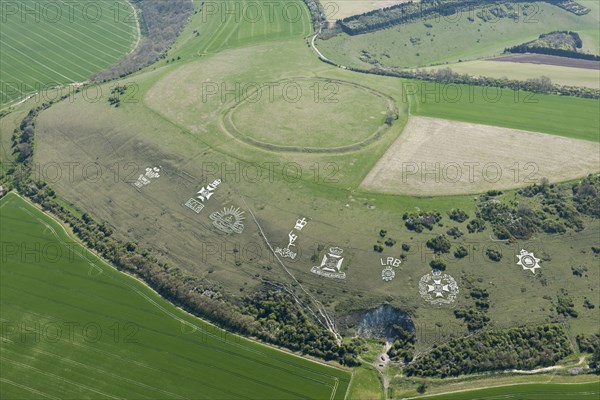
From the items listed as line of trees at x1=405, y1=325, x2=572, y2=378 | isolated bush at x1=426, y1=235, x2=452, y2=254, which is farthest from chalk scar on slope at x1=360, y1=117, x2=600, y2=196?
line of trees at x1=405, y1=325, x2=572, y2=378

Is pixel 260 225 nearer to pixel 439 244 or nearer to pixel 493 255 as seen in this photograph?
pixel 439 244

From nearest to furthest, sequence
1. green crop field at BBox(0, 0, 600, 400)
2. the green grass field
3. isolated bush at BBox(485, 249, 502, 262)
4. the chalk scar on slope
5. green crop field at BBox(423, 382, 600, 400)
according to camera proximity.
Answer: green crop field at BBox(423, 382, 600, 400), the green grass field, green crop field at BBox(0, 0, 600, 400), isolated bush at BBox(485, 249, 502, 262), the chalk scar on slope

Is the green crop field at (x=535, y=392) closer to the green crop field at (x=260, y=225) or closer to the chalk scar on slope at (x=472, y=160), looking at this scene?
the green crop field at (x=260, y=225)

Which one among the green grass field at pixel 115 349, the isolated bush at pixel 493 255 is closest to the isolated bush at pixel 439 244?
the isolated bush at pixel 493 255

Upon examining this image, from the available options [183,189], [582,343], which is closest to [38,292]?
[183,189]

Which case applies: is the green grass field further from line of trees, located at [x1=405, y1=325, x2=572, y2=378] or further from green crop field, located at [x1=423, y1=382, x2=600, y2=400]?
green crop field, located at [x1=423, y1=382, x2=600, y2=400]
